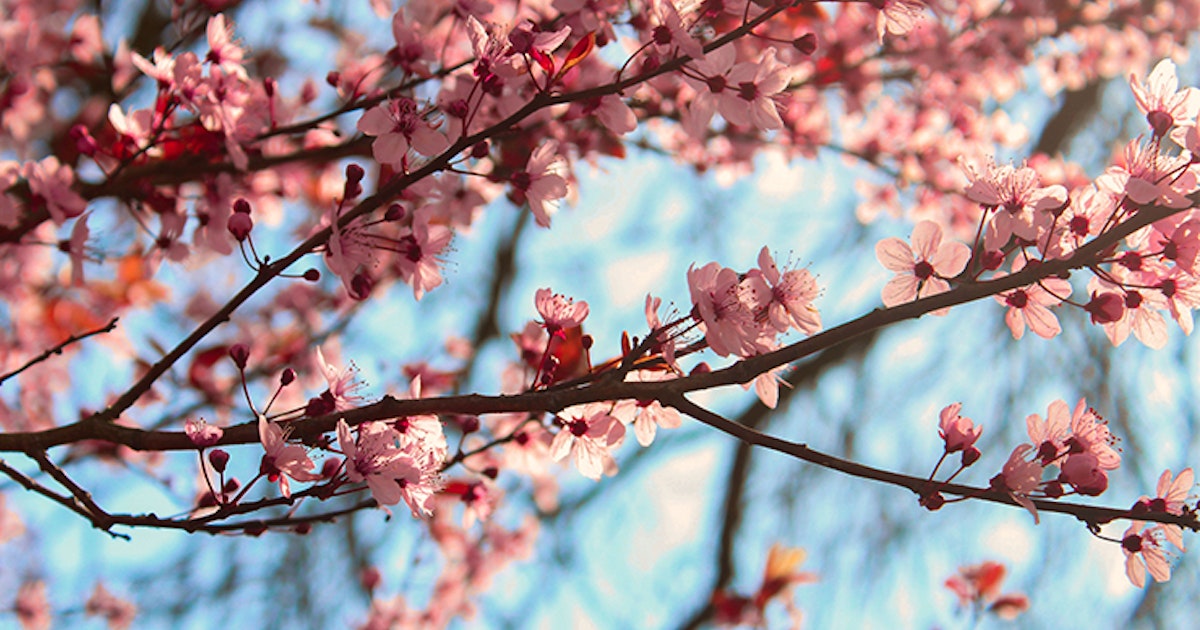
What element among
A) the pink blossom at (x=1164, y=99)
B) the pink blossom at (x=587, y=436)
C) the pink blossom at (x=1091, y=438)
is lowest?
the pink blossom at (x=1091, y=438)

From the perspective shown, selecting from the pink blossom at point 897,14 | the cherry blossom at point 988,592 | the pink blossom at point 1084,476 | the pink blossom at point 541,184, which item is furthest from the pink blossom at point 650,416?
the cherry blossom at point 988,592

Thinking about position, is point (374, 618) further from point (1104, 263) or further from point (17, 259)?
point (1104, 263)

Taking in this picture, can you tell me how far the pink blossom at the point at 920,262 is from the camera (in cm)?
127

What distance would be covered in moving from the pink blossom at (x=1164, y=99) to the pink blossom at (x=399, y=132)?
3.24ft

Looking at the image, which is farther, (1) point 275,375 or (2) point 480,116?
(1) point 275,375

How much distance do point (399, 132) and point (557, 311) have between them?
0.34 meters

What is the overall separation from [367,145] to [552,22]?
1.70 ft

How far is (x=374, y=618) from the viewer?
345 centimetres

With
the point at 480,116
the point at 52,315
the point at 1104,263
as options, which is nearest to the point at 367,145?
the point at 480,116

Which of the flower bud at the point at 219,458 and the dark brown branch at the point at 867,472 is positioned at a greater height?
the flower bud at the point at 219,458

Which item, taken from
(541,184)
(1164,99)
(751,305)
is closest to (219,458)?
(541,184)

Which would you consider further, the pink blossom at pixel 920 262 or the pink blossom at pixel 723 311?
the pink blossom at pixel 920 262

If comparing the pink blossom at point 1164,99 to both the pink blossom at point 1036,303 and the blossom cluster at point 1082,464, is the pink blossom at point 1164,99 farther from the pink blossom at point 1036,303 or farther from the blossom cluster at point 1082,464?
the blossom cluster at point 1082,464

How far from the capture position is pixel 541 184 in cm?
140
